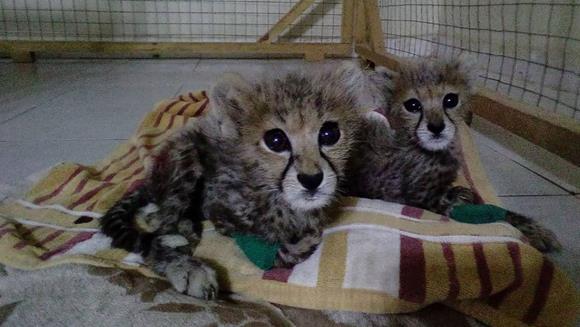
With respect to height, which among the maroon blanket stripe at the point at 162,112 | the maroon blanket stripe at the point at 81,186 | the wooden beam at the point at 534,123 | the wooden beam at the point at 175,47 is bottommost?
the maroon blanket stripe at the point at 81,186

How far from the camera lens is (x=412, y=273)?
76 cm

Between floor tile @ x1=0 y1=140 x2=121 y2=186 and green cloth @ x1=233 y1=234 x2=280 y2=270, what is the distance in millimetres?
747

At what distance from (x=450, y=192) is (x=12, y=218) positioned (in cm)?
95

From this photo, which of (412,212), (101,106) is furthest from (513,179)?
(101,106)

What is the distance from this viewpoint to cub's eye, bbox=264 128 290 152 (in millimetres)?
760

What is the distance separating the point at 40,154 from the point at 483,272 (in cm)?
136

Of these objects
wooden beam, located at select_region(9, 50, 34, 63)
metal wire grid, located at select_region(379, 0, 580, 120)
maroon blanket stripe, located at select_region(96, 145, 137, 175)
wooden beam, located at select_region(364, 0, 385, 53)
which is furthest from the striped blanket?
wooden beam, located at select_region(9, 50, 34, 63)

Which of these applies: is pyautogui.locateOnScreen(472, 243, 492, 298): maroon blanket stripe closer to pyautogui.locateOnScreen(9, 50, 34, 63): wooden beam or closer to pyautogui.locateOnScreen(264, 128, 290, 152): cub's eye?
pyautogui.locateOnScreen(264, 128, 290, 152): cub's eye

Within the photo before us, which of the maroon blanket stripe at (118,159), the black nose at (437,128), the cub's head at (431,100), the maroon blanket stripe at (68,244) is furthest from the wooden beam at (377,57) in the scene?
the maroon blanket stripe at (68,244)

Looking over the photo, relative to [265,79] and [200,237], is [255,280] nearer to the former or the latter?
[200,237]

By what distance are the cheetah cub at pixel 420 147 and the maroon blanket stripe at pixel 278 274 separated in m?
0.30

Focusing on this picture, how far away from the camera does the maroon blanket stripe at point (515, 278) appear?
745 millimetres

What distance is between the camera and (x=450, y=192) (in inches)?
42.6

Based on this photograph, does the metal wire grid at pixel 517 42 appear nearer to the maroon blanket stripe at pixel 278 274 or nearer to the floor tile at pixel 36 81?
the maroon blanket stripe at pixel 278 274
